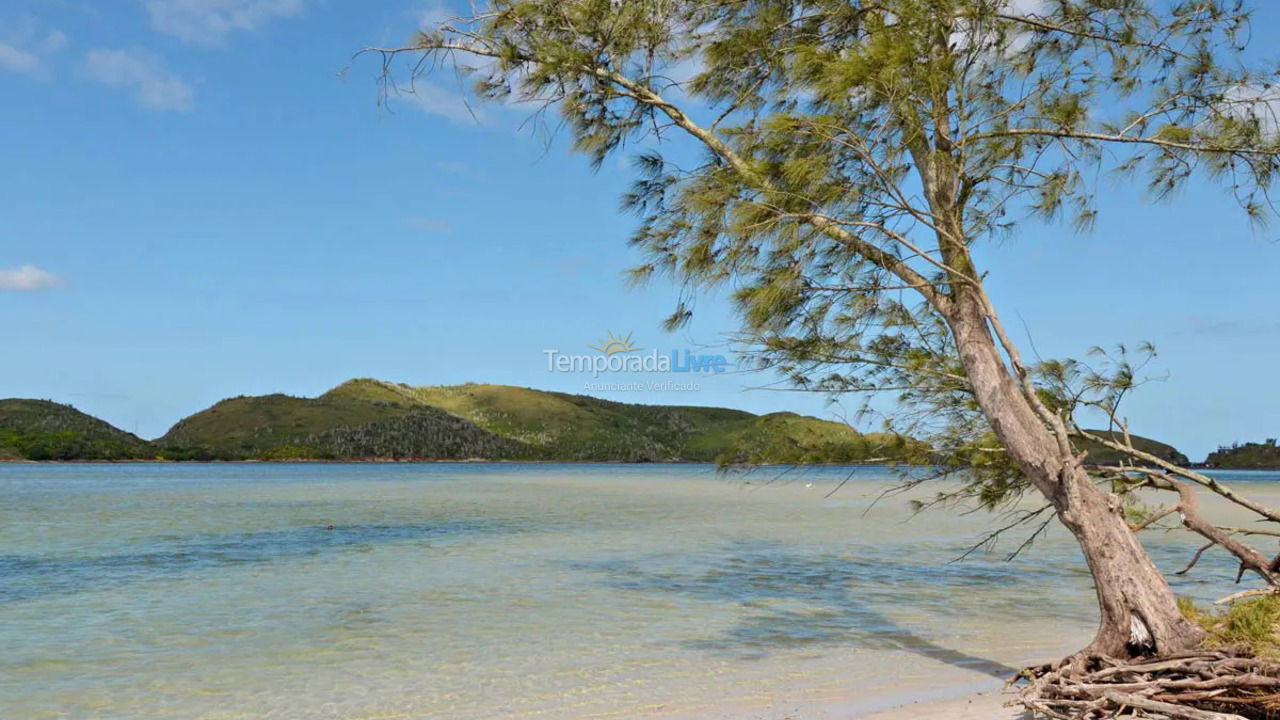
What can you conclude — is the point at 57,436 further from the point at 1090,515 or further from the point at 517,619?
the point at 1090,515

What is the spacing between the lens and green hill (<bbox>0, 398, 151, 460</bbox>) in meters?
106

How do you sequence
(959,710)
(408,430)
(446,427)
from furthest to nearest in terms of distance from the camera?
1. (446,427)
2. (408,430)
3. (959,710)

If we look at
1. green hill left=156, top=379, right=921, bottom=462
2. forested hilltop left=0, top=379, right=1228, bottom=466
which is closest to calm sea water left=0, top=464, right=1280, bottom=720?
forested hilltop left=0, top=379, right=1228, bottom=466

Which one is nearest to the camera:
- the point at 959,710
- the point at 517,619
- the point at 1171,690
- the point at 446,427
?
the point at 1171,690

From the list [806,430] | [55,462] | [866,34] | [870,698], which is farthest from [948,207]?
[55,462]

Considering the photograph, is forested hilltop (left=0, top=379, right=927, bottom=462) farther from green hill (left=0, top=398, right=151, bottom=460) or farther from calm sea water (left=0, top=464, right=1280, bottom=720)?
calm sea water (left=0, top=464, right=1280, bottom=720)

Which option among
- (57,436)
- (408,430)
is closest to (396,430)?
(408,430)

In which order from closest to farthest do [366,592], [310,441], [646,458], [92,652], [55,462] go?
[92,652], [366,592], [55,462], [310,441], [646,458]

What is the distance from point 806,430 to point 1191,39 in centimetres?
448

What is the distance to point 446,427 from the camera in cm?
13612

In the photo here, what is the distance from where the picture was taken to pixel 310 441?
122 metres

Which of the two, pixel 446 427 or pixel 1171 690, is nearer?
pixel 1171 690

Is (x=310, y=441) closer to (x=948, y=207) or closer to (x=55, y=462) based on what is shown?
(x=55, y=462)

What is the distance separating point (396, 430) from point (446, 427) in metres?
8.78
